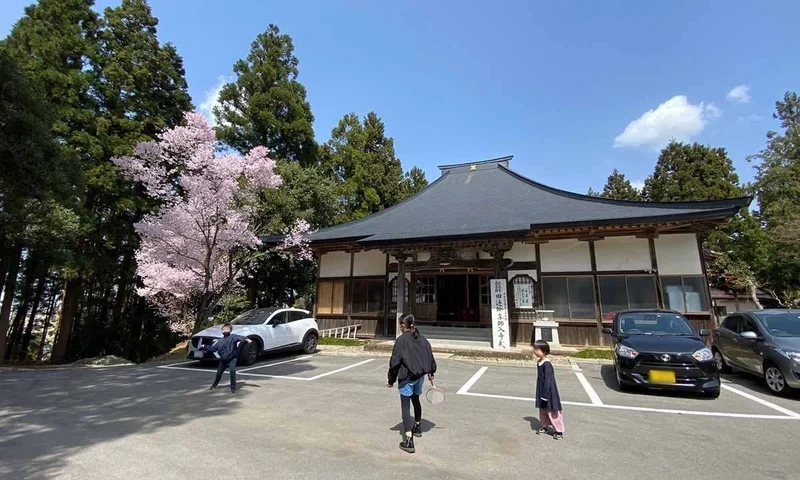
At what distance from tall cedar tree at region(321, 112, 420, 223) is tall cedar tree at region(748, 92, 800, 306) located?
813 inches

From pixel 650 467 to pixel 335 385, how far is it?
16.0ft

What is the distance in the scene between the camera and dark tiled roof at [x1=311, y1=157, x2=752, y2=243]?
9.77m

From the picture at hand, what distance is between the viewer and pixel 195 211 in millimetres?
10891

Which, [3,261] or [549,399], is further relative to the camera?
[3,261]

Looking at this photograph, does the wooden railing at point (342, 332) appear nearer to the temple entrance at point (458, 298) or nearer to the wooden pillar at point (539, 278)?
the temple entrance at point (458, 298)

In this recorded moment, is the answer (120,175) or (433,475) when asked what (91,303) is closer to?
(120,175)

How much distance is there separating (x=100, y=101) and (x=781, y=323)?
2207 centimetres

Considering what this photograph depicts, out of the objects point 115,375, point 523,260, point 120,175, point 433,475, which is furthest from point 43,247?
point 523,260

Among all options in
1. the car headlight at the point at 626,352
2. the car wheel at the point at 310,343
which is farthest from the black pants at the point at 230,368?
the car headlight at the point at 626,352

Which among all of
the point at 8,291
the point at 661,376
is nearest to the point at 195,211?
the point at 8,291

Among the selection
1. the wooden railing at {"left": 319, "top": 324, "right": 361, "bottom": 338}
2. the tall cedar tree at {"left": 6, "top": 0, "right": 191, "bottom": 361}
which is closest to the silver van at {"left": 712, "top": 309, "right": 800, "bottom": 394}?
the wooden railing at {"left": 319, "top": 324, "right": 361, "bottom": 338}

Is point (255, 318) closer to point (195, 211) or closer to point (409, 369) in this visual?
point (195, 211)

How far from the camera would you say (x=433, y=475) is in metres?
3.00

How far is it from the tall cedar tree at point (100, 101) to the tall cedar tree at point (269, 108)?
4.09m
